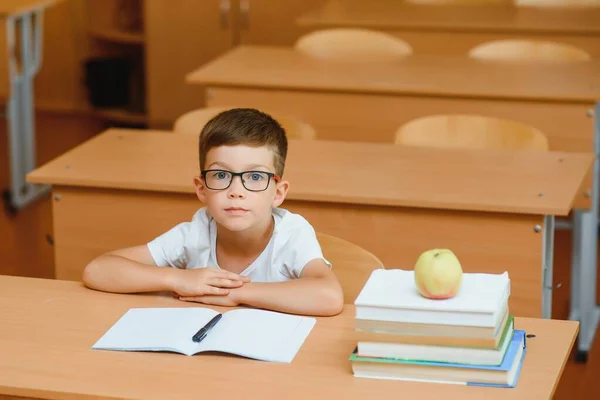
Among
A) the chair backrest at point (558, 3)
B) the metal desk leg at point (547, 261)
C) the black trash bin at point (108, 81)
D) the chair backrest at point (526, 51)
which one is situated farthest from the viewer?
the black trash bin at point (108, 81)

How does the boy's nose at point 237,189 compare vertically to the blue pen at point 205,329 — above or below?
above

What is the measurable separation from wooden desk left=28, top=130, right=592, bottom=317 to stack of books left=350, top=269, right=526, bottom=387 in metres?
1.03

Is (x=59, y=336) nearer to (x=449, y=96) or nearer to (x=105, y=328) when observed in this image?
(x=105, y=328)

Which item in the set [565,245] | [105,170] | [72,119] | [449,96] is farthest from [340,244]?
[72,119]

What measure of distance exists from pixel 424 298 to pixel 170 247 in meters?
0.72

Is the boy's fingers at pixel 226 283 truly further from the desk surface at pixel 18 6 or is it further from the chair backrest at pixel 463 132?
the desk surface at pixel 18 6

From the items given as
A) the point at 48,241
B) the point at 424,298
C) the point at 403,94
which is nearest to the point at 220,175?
the point at 424,298

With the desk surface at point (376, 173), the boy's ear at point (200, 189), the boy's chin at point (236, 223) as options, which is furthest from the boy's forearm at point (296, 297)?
the desk surface at point (376, 173)

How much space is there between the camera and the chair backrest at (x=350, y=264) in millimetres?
2178

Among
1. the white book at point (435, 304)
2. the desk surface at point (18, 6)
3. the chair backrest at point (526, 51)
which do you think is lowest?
the white book at point (435, 304)

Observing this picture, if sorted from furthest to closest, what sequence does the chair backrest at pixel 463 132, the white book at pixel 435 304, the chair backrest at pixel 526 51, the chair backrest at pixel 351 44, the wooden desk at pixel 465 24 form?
the wooden desk at pixel 465 24 < the chair backrest at pixel 351 44 < the chair backrest at pixel 526 51 < the chair backrest at pixel 463 132 < the white book at pixel 435 304

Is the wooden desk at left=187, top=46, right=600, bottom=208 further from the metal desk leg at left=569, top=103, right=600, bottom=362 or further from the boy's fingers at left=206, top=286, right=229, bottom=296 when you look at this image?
the boy's fingers at left=206, top=286, right=229, bottom=296

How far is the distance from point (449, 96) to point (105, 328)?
7.36 ft

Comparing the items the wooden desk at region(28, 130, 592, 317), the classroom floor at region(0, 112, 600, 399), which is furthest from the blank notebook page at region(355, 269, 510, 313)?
the classroom floor at region(0, 112, 600, 399)
